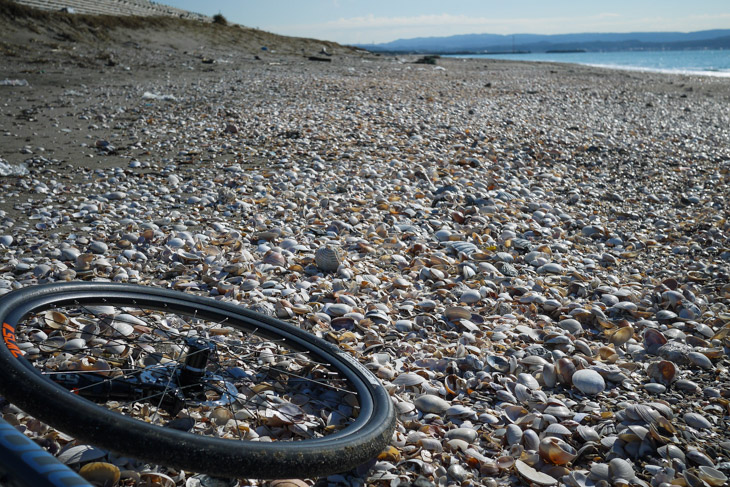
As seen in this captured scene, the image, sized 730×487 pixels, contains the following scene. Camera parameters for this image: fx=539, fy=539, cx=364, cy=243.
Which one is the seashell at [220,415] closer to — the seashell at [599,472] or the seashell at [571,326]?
the seashell at [599,472]

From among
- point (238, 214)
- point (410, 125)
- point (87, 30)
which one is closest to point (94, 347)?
point (238, 214)

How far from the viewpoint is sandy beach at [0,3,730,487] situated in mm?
2234

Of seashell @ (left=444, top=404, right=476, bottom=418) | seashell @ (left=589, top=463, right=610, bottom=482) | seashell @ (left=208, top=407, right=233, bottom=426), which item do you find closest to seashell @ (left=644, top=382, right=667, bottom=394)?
seashell @ (left=589, top=463, right=610, bottom=482)

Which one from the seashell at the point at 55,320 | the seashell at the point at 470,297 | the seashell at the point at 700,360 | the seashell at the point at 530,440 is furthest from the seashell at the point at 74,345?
the seashell at the point at 700,360

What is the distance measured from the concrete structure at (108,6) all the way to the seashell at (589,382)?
2292cm

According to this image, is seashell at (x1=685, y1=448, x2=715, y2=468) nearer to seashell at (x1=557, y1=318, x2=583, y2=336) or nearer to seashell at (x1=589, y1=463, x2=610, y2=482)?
seashell at (x1=589, y1=463, x2=610, y2=482)

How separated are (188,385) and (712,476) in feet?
6.41

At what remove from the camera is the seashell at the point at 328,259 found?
363 centimetres

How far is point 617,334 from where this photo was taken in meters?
3.02

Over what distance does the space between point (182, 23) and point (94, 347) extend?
26.1m

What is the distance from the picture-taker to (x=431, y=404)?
2318 millimetres

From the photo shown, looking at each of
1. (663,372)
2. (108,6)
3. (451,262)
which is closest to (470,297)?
(451,262)

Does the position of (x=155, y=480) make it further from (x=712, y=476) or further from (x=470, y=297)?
(x=470, y=297)

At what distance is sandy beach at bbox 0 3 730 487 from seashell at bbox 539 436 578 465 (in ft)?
0.04
